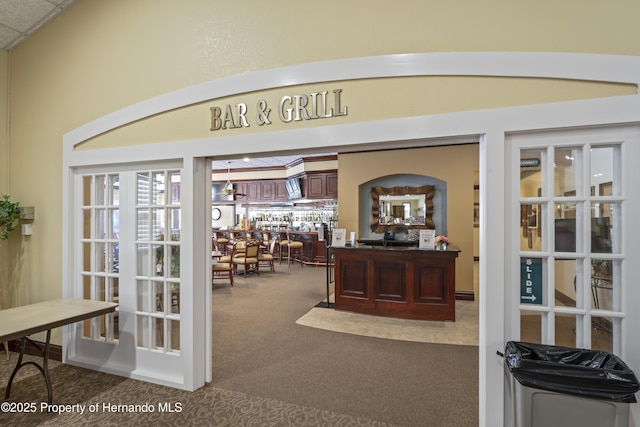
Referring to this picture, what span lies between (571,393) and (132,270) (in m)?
3.48

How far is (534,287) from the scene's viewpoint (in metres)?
2.10

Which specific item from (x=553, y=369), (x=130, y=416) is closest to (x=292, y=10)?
(x=553, y=369)

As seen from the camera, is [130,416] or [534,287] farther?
[130,416]

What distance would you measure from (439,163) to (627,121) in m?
4.64

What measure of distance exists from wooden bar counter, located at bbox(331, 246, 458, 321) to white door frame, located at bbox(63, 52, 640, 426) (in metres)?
2.65

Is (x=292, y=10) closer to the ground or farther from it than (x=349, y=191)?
farther from it

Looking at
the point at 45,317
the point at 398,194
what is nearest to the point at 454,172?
the point at 398,194

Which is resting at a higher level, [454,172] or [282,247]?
[454,172]

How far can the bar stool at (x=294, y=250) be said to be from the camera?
9.99m

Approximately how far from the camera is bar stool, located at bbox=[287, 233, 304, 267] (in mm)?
9992

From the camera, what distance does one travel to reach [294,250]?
35.2ft

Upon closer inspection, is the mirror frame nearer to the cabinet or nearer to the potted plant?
the cabinet

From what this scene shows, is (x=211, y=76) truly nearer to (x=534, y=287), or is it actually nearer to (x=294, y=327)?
(x=534, y=287)

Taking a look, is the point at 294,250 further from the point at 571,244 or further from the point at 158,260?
the point at 571,244
